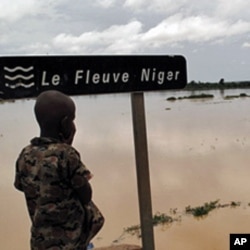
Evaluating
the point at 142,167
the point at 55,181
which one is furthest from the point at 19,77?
the point at 142,167

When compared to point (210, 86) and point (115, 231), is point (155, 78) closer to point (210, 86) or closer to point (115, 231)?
point (115, 231)

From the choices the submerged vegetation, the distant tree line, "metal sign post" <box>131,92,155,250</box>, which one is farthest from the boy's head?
the distant tree line

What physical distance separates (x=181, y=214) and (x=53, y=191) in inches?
156

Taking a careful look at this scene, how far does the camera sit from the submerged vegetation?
4.88 meters

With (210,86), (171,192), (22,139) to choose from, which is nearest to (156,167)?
(171,192)

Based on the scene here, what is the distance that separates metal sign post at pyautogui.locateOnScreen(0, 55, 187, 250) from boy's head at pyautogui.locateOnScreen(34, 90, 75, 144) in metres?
0.27

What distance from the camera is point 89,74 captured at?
6.52 ft

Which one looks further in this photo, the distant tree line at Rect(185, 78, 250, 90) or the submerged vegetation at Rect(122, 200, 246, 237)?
the distant tree line at Rect(185, 78, 250, 90)

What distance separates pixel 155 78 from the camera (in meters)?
2.13

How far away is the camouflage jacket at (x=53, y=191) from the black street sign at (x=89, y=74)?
35 cm

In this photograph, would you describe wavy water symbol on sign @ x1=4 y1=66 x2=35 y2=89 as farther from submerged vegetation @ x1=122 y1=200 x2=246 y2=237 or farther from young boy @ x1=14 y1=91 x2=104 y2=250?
submerged vegetation @ x1=122 y1=200 x2=246 y2=237

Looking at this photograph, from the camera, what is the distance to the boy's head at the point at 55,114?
1.60 m

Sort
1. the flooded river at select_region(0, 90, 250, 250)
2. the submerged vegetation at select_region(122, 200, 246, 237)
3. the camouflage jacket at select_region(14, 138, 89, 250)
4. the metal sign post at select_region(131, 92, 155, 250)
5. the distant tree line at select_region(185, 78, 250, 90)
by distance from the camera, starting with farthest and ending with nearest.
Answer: the distant tree line at select_region(185, 78, 250, 90), the submerged vegetation at select_region(122, 200, 246, 237), the flooded river at select_region(0, 90, 250, 250), the metal sign post at select_region(131, 92, 155, 250), the camouflage jacket at select_region(14, 138, 89, 250)

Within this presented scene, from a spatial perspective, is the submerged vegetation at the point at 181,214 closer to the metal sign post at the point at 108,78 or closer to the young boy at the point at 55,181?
the metal sign post at the point at 108,78
